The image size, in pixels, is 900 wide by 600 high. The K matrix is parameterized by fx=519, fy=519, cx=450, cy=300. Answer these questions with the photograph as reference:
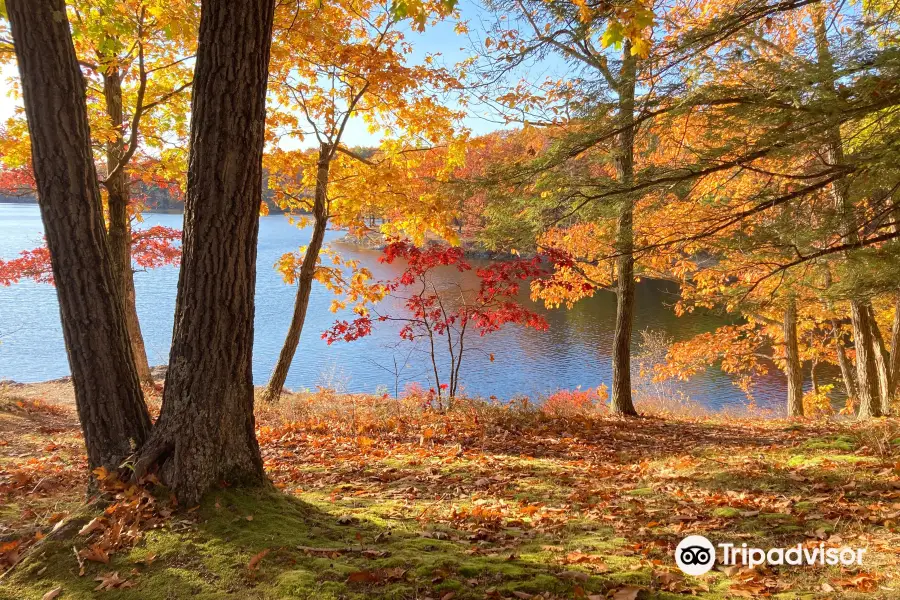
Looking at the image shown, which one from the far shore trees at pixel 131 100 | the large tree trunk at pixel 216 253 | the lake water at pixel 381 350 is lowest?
the lake water at pixel 381 350

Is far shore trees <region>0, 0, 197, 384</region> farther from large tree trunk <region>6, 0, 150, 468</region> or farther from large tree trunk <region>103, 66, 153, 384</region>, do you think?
large tree trunk <region>6, 0, 150, 468</region>

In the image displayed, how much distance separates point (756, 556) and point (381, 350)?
637 inches

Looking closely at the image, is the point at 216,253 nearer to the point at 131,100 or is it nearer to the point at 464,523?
the point at 464,523

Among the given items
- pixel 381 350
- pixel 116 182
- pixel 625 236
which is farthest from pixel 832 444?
pixel 381 350

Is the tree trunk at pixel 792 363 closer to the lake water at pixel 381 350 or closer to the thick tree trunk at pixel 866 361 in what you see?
the lake water at pixel 381 350

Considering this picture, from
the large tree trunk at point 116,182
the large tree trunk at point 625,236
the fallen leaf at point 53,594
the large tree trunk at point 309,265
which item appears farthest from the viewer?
the large tree trunk at point 309,265

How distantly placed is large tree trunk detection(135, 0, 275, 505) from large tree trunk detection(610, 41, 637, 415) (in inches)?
134

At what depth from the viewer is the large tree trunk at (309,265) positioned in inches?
331

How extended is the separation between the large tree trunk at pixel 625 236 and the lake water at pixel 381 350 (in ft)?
13.9

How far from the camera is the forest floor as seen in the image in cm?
235

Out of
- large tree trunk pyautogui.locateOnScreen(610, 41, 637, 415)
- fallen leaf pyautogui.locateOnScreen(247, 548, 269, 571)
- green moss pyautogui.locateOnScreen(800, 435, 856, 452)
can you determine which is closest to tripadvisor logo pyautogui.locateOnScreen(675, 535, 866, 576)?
fallen leaf pyautogui.locateOnScreen(247, 548, 269, 571)

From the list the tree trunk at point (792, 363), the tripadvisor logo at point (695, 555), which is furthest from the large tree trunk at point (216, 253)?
the tree trunk at point (792, 363)

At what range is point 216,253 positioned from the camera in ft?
9.80

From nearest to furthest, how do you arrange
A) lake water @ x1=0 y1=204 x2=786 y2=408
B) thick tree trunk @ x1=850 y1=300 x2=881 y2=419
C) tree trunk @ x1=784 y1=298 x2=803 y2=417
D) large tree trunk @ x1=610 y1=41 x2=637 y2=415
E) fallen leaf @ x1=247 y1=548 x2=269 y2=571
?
1. fallen leaf @ x1=247 y1=548 x2=269 y2=571
2. large tree trunk @ x1=610 y1=41 x2=637 y2=415
3. thick tree trunk @ x1=850 y1=300 x2=881 y2=419
4. tree trunk @ x1=784 y1=298 x2=803 y2=417
5. lake water @ x1=0 y1=204 x2=786 y2=408
